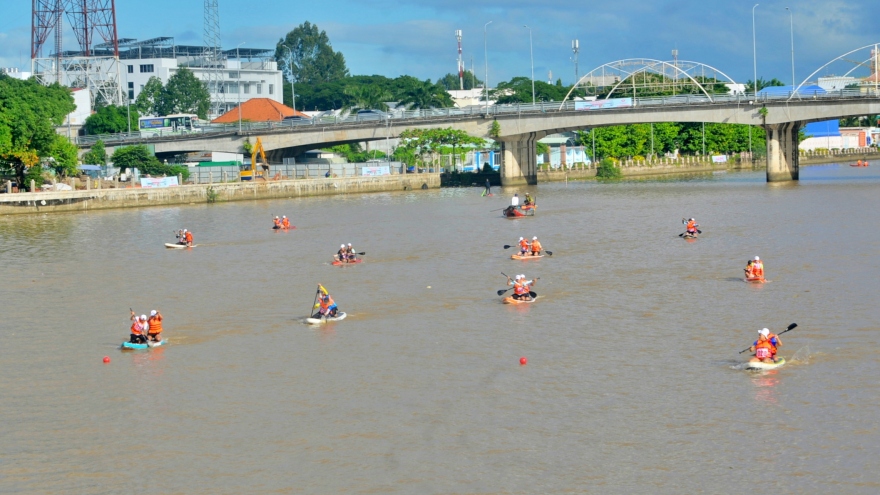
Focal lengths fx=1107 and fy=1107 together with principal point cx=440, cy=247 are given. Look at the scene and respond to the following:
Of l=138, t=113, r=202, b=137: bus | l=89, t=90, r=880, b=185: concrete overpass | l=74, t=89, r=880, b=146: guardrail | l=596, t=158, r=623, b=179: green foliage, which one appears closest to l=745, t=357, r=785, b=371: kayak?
l=89, t=90, r=880, b=185: concrete overpass

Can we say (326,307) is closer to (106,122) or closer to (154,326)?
(154,326)

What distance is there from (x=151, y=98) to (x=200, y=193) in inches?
3536

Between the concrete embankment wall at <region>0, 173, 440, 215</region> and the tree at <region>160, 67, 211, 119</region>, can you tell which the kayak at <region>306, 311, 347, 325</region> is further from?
the tree at <region>160, 67, 211, 119</region>

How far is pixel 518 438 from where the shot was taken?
25.0m

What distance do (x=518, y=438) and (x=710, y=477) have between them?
179 inches

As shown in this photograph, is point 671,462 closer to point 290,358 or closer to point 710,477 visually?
point 710,477

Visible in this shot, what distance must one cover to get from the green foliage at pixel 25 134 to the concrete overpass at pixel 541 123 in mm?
25671

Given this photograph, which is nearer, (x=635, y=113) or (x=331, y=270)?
(x=331, y=270)

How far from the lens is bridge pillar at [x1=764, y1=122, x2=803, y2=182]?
105 meters

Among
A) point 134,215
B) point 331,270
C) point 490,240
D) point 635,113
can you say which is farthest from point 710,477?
point 635,113

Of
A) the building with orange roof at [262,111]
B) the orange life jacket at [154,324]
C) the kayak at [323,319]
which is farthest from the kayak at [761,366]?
the building with orange roof at [262,111]

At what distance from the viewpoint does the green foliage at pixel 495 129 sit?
116812mm

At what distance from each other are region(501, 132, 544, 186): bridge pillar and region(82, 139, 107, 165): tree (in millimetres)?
42455

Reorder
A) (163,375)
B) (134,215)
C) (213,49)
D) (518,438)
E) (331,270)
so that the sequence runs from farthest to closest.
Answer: (213,49), (134,215), (331,270), (163,375), (518,438)
